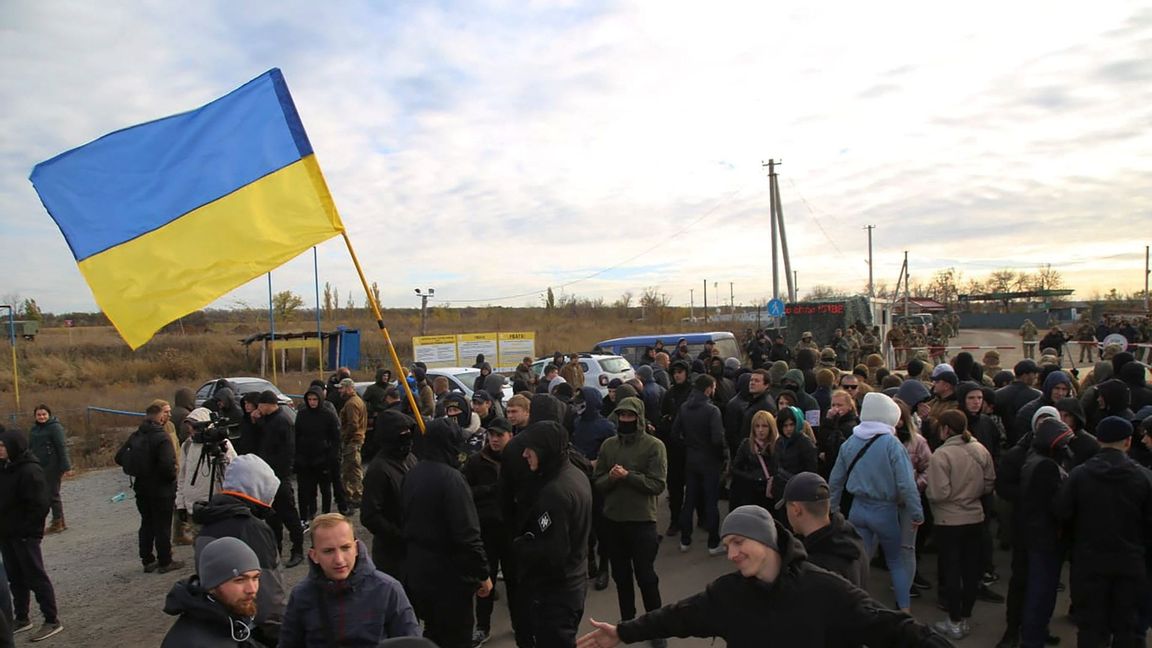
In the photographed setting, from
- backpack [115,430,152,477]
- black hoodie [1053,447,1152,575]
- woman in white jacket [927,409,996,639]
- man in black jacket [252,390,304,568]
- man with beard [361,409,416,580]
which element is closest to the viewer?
black hoodie [1053,447,1152,575]

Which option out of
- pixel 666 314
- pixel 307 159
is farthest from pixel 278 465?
pixel 666 314

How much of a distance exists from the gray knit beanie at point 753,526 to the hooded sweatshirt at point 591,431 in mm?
4259

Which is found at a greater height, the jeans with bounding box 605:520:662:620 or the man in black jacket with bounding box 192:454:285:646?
the man in black jacket with bounding box 192:454:285:646

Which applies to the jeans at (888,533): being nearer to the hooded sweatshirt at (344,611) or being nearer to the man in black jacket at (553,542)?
the man in black jacket at (553,542)

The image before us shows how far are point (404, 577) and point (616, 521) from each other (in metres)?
1.71

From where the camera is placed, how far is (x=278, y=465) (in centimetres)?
736

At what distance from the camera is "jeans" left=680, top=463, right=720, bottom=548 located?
23.0 feet

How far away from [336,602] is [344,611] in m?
0.05

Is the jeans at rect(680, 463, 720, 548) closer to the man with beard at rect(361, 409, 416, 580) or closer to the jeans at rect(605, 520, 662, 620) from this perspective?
the jeans at rect(605, 520, 662, 620)

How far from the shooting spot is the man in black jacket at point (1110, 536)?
400 cm

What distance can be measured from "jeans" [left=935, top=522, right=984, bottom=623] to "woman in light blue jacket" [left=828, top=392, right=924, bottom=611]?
249 millimetres

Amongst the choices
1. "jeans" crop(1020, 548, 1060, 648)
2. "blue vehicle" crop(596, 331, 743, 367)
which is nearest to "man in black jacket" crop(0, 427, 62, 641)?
"jeans" crop(1020, 548, 1060, 648)

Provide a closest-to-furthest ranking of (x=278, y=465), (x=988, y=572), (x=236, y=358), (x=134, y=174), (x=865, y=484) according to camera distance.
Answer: (x=865, y=484) → (x=134, y=174) → (x=988, y=572) → (x=278, y=465) → (x=236, y=358)

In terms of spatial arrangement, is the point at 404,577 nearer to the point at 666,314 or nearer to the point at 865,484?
the point at 865,484
